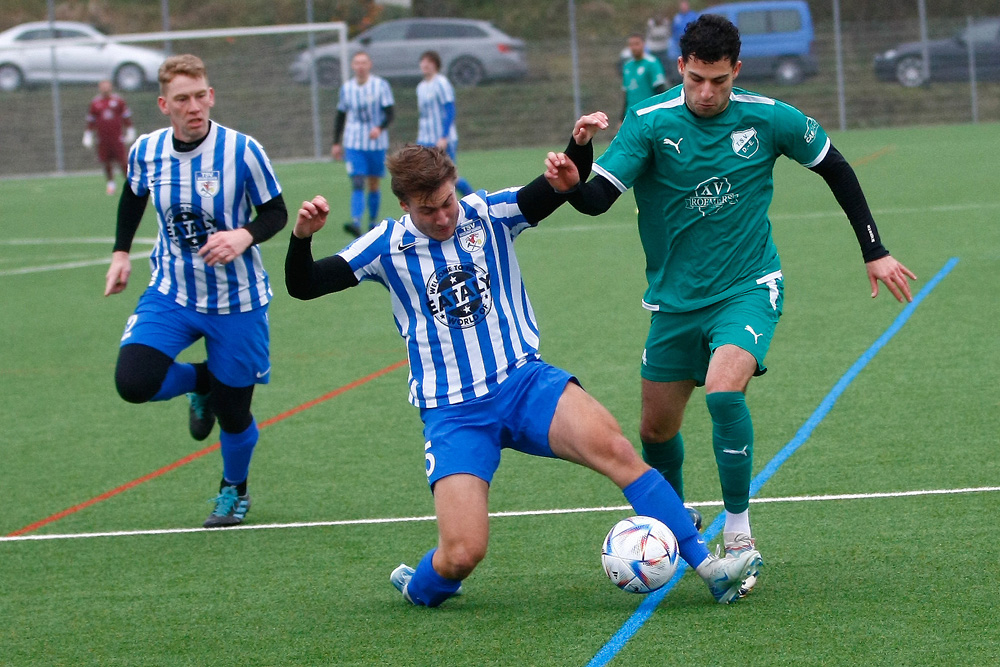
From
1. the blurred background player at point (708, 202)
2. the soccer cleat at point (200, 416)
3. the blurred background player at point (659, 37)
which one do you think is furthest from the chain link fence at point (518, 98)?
the blurred background player at point (708, 202)

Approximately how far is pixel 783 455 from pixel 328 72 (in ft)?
78.0

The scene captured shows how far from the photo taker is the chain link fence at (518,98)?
89.6ft

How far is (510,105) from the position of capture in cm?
3120

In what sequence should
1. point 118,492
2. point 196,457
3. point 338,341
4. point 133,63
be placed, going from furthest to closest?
point 133,63 < point 338,341 < point 196,457 < point 118,492

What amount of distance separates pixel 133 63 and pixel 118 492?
24483mm

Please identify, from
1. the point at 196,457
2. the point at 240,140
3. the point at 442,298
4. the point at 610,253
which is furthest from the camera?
the point at 610,253

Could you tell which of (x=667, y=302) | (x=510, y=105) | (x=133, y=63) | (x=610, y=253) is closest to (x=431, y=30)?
(x=510, y=105)

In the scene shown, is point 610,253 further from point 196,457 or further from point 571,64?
point 571,64

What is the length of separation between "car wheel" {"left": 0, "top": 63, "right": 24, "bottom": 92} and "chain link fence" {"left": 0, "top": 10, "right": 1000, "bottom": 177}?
17 centimetres

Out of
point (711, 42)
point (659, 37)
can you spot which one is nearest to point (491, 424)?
point (711, 42)

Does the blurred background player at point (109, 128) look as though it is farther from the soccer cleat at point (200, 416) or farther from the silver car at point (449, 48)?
the soccer cleat at point (200, 416)

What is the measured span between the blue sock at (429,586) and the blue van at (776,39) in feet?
87.1

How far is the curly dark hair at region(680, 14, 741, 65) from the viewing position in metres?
4.59

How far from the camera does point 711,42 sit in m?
4.59
